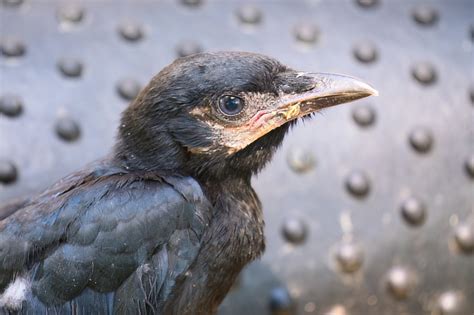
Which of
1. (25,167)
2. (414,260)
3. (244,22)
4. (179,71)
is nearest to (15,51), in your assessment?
(25,167)

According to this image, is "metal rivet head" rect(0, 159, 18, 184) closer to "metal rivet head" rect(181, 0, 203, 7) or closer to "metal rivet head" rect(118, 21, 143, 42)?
"metal rivet head" rect(118, 21, 143, 42)

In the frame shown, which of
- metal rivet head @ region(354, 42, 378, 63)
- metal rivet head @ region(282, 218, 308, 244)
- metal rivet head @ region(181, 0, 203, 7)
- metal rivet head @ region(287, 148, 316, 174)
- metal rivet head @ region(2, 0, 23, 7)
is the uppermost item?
metal rivet head @ region(354, 42, 378, 63)

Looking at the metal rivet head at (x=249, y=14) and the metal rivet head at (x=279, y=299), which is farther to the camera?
the metal rivet head at (x=249, y=14)

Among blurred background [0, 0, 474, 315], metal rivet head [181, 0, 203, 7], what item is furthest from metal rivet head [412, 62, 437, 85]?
metal rivet head [181, 0, 203, 7]

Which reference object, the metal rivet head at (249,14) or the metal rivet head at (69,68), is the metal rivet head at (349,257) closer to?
the metal rivet head at (249,14)

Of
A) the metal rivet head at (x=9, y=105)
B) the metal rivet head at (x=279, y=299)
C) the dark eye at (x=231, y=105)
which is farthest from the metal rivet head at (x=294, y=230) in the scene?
the metal rivet head at (x=9, y=105)

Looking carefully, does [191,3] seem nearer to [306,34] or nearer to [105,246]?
[306,34]
